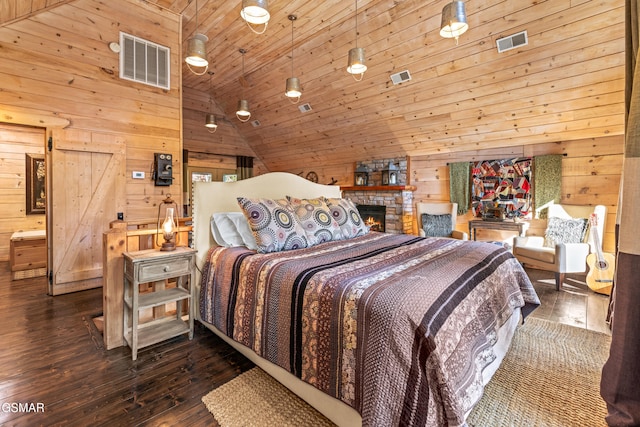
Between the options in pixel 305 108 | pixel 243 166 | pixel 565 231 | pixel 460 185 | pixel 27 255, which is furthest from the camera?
pixel 243 166

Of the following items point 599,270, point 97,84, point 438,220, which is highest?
point 97,84

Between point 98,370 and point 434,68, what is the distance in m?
4.48

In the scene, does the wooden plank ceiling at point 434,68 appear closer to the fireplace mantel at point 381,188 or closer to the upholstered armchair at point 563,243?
the fireplace mantel at point 381,188

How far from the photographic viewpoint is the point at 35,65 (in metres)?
3.04

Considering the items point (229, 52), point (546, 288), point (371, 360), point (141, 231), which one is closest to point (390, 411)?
point (371, 360)

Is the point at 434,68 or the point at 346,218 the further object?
the point at 434,68

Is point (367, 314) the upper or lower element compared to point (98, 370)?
upper

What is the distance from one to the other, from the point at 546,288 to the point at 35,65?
6162 millimetres

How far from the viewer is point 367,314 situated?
45.5 inches

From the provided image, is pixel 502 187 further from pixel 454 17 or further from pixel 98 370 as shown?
pixel 98 370

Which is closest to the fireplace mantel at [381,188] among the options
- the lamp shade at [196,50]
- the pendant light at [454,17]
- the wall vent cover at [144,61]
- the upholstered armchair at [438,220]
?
the upholstered armchair at [438,220]

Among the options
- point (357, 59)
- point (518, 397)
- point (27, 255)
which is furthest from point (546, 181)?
point (27, 255)

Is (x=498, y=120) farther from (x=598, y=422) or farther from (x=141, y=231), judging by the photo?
(x=141, y=231)

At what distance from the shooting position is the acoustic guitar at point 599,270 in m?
3.08
